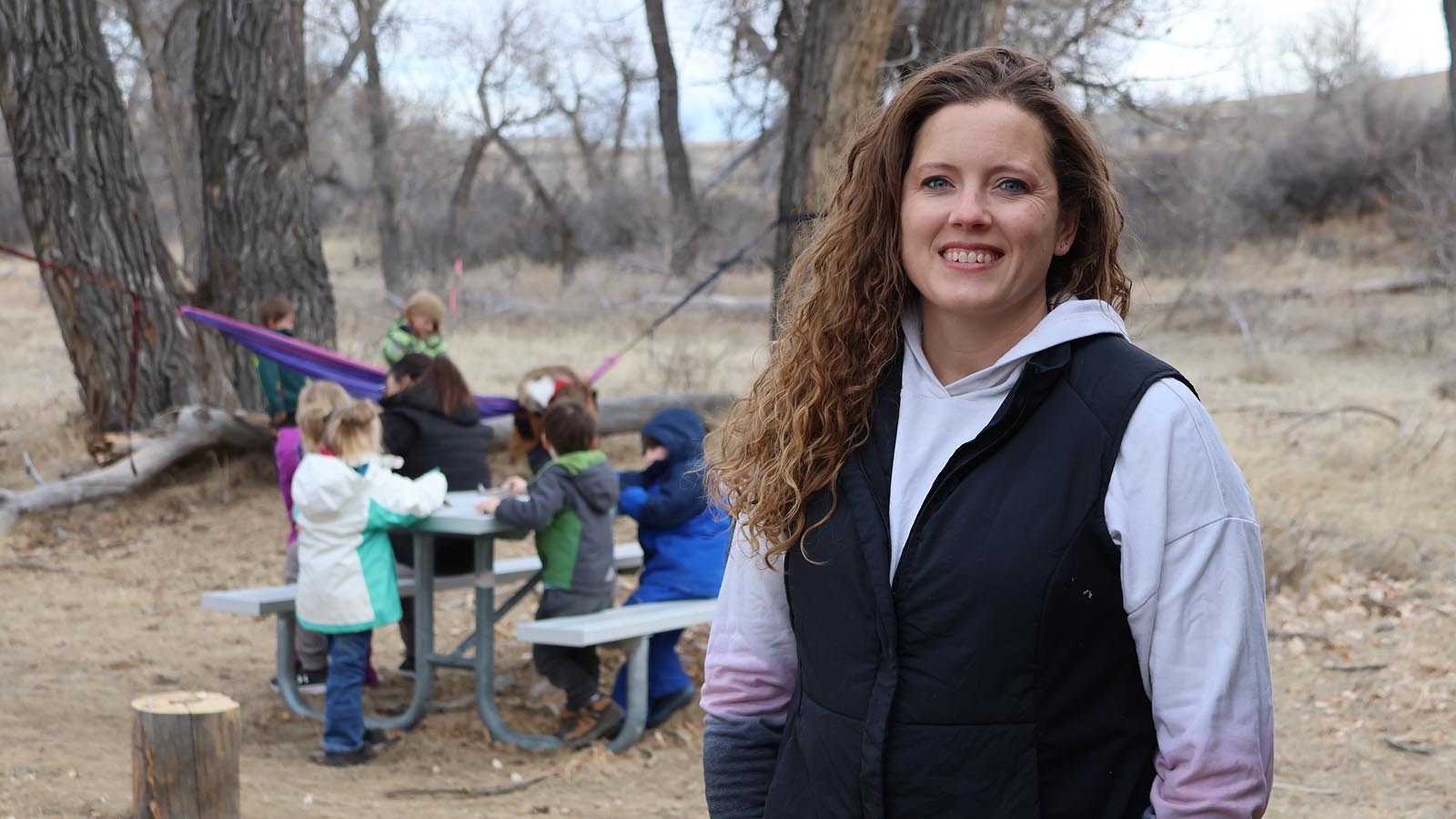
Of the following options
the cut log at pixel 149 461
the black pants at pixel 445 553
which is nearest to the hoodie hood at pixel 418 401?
the black pants at pixel 445 553

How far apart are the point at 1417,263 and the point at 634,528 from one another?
A: 1552cm

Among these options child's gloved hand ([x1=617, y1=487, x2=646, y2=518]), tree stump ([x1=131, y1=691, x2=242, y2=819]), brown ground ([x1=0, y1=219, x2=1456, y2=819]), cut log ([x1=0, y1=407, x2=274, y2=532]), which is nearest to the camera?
tree stump ([x1=131, y1=691, x2=242, y2=819])

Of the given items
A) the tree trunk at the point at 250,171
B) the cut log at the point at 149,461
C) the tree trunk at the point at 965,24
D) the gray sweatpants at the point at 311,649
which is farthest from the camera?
the tree trunk at the point at 250,171

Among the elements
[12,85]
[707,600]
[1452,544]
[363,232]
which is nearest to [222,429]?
[12,85]

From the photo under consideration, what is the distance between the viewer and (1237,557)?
4.72 ft

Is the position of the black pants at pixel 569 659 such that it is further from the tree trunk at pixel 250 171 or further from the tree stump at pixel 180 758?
the tree trunk at pixel 250 171

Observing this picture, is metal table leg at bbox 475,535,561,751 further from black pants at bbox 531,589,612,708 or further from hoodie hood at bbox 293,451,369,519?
hoodie hood at bbox 293,451,369,519

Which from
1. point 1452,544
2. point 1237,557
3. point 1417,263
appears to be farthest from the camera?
point 1417,263

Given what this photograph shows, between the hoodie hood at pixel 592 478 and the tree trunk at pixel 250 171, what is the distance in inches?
180

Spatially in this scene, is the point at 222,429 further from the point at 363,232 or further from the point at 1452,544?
the point at 363,232

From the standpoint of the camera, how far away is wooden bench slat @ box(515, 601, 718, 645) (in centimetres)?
501

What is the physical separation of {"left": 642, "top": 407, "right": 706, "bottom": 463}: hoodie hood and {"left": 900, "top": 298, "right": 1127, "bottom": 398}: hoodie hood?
12.4ft

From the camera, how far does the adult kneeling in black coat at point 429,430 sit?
6.25m

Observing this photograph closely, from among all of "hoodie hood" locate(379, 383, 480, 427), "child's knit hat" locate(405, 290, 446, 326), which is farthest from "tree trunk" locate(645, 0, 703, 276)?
"hoodie hood" locate(379, 383, 480, 427)
